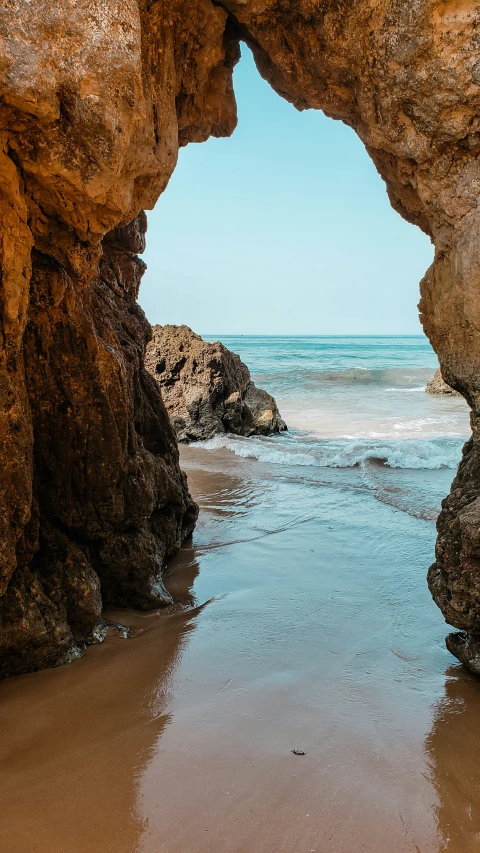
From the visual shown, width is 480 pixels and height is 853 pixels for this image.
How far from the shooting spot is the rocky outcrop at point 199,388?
12719 millimetres

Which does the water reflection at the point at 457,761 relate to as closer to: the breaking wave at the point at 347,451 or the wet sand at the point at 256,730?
the wet sand at the point at 256,730

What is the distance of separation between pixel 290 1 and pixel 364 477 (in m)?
6.63

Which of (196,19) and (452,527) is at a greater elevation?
(196,19)

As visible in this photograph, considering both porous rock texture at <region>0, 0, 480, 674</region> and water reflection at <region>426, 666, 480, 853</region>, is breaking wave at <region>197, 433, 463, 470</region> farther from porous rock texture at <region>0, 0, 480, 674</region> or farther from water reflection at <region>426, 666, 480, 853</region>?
water reflection at <region>426, 666, 480, 853</region>

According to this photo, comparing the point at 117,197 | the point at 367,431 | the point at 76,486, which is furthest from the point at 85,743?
the point at 367,431

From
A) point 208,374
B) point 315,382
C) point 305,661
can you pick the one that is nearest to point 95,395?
point 305,661

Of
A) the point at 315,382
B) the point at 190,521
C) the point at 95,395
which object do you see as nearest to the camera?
the point at 95,395

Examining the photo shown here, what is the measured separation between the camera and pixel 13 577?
3.69m

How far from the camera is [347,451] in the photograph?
36.4 ft

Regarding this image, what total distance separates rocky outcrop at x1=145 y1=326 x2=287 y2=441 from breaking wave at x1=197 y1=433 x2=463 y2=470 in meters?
0.51

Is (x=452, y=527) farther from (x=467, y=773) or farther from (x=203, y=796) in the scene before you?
(x=203, y=796)

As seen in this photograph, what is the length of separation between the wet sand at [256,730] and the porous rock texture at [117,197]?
0.46 meters

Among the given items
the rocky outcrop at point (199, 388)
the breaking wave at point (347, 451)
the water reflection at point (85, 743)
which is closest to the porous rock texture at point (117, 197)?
the water reflection at point (85, 743)

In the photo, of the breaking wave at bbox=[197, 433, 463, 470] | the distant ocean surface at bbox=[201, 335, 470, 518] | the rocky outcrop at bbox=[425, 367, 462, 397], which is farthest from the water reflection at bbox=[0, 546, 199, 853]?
the rocky outcrop at bbox=[425, 367, 462, 397]
